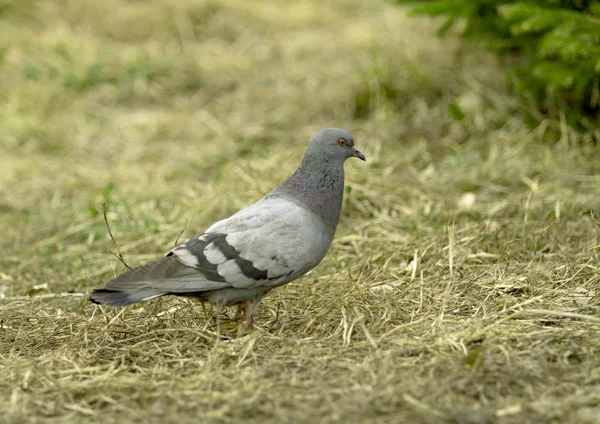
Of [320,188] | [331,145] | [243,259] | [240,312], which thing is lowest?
[240,312]

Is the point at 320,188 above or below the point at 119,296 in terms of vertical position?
above

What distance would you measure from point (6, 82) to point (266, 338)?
6466 mm

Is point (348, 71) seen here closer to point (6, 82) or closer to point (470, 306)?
point (6, 82)

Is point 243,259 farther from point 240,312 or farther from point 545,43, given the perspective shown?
point 545,43

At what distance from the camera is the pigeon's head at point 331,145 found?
12.4ft

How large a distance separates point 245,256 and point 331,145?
2.57 feet

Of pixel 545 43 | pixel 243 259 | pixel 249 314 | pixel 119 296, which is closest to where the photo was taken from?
pixel 119 296

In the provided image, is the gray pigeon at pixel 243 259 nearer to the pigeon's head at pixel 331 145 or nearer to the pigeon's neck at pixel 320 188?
the pigeon's neck at pixel 320 188

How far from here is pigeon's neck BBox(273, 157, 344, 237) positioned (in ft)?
11.9

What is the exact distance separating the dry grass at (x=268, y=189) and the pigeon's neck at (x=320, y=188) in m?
0.43

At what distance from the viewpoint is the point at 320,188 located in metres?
3.69

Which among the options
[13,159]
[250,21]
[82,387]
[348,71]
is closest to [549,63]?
[348,71]

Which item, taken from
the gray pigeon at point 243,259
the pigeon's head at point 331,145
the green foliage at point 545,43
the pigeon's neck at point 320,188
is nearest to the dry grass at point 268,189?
the gray pigeon at point 243,259

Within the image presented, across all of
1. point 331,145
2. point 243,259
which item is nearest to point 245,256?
point 243,259
